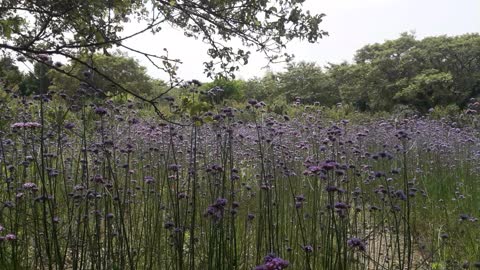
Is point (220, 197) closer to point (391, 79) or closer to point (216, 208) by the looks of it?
point (216, 208)

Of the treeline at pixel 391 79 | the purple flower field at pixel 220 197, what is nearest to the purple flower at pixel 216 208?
the purple flower field at pixel 220 197

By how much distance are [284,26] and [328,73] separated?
97.1ft

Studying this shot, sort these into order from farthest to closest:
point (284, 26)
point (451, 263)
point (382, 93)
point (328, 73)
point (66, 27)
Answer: point (328, 73), point (382, 93), point (451, 263), point (284, 26), point (66, 27)

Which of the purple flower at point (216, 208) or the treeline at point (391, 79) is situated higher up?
the treeline at point (391, 79)

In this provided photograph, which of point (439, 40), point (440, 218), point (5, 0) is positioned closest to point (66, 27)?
point (5, 0)

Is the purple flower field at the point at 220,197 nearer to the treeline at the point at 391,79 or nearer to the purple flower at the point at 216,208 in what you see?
the purple flower at the point at 216,208

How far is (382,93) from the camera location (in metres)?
25.9

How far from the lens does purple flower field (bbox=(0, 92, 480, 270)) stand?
2.71 metres

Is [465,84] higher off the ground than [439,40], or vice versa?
[439,40]

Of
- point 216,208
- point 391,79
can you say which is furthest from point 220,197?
point 391,79

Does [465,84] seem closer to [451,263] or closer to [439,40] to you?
[439,40]

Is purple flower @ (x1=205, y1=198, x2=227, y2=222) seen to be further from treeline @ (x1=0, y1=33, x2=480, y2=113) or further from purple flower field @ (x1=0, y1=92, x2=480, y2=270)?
treeline @ (x1=0, y1=33, x2=480, y2=113)

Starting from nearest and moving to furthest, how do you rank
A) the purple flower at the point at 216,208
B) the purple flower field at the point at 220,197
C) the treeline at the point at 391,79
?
the purple flower at the point at 216,208
the purple flower field at the point at 220,197
the treeline at the point at 391,79

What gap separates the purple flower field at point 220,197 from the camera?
271cm
